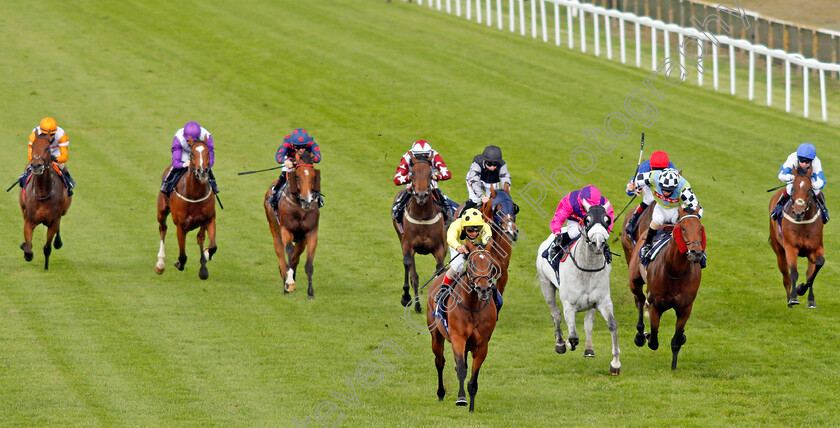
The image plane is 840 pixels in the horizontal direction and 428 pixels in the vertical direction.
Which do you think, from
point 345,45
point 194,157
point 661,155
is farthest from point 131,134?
point 661,155

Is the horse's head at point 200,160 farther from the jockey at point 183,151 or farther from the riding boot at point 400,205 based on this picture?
the riding boot at point 400,205

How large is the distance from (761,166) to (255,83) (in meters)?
12.7

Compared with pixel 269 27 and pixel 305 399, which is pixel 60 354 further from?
pixel 269 27

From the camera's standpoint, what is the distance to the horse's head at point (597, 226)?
10820 millimetres

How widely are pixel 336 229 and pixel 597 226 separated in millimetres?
8453

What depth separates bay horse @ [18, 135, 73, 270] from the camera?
1611cm

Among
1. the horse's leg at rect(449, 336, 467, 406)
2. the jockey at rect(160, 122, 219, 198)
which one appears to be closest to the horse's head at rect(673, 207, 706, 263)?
the horse's leg at rect(449, 336, 467, 406)

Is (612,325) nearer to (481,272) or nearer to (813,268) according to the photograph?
(481,272)

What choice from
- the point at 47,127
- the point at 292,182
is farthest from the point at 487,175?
the point at 47,127

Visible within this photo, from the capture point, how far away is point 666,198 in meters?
12.1

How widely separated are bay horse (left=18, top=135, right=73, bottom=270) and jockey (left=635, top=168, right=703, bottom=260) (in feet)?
29.0

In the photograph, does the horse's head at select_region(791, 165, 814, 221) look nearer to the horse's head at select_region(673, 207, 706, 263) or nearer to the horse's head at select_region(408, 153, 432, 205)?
the horse's head at select_region(673, 207, 706, 263)

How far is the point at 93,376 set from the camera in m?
11.8

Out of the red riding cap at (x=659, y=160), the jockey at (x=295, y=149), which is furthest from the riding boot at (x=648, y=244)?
the jockey at (x=295, y=149)
